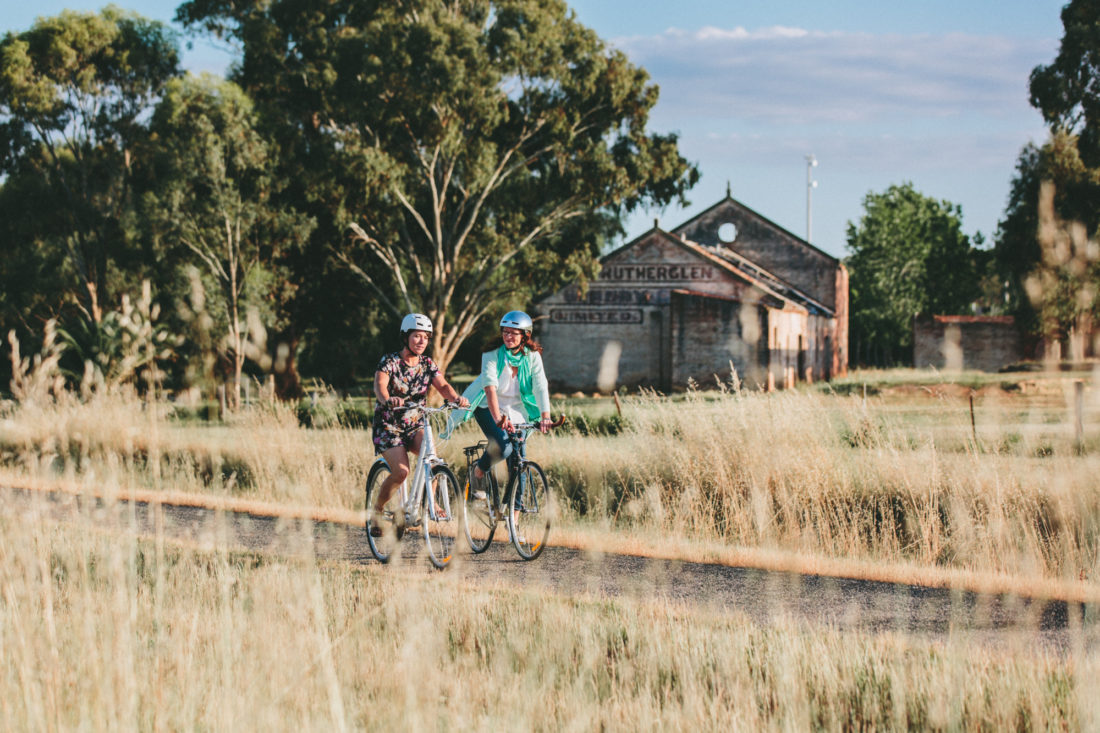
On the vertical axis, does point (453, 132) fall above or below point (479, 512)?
above

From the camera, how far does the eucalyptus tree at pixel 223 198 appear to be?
2780cm

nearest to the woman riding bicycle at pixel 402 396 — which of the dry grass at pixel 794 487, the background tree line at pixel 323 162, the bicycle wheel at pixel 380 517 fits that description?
the bicycle wheel at pixel 380 517

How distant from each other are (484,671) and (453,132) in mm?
24135

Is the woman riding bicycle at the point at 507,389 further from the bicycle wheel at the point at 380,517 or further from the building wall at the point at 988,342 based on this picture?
the building wall at the point at 988,342

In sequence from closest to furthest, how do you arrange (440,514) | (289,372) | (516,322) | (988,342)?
(440,514) → (516,322) → (289,372) → (988,342)

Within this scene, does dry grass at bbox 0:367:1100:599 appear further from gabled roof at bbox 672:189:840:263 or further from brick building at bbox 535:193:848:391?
gabled roof at bbox 672:189:840:263

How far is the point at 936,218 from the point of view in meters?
70.4

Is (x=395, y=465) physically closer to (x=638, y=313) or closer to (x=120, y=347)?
(x=120, y=347)

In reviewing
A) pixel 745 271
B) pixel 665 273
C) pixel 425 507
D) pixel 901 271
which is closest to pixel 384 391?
pixel 425 507

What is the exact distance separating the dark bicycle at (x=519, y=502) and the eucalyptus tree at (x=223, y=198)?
20.7 m

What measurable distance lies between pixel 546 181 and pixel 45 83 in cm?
1792

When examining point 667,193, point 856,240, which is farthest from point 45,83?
point 856,240

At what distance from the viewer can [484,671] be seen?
4.68 metres

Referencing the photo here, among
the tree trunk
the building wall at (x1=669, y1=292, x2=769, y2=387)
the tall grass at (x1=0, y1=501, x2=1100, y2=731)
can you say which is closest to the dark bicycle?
the tall grass at (x1=0, y1=501, x2=1100, y2=731)
